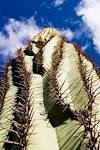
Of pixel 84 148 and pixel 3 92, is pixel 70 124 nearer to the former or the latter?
pixel 84 148

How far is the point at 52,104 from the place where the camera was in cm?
769

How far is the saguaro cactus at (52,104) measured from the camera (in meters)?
6.17

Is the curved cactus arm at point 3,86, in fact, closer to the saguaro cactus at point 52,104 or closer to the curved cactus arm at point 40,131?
the saguaro cactus at point 52,104

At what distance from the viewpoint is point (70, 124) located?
6.89m

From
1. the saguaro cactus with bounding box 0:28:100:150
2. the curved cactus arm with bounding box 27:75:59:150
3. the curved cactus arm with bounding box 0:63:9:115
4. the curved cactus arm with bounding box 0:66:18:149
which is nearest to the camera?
the saguaro cactus with bounding box 0:28:100:150

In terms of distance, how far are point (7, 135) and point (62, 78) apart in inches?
74.7

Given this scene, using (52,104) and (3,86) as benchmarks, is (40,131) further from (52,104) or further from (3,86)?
(3,86)

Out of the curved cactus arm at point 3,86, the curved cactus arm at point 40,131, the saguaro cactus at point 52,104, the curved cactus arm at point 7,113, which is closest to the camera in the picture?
the saguaro cactus at point 52,104

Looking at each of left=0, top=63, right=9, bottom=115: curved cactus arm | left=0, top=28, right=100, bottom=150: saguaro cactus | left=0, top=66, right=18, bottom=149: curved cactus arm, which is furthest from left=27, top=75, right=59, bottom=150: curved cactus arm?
left=0, top=63, right=9, bottom=115: curved cactus arm

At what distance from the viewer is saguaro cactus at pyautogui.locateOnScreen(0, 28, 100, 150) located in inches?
243

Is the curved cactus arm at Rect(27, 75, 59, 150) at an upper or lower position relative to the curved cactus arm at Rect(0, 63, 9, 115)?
lower

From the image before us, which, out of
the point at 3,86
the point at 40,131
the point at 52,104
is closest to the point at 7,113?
the point at 52,104

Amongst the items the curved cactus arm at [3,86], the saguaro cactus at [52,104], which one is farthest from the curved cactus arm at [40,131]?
the curved cactus arm at [3,86]

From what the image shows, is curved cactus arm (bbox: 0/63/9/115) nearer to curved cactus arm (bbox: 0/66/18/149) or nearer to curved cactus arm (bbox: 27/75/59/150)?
curved cactus arm (bbox: 0/66/18/149)
